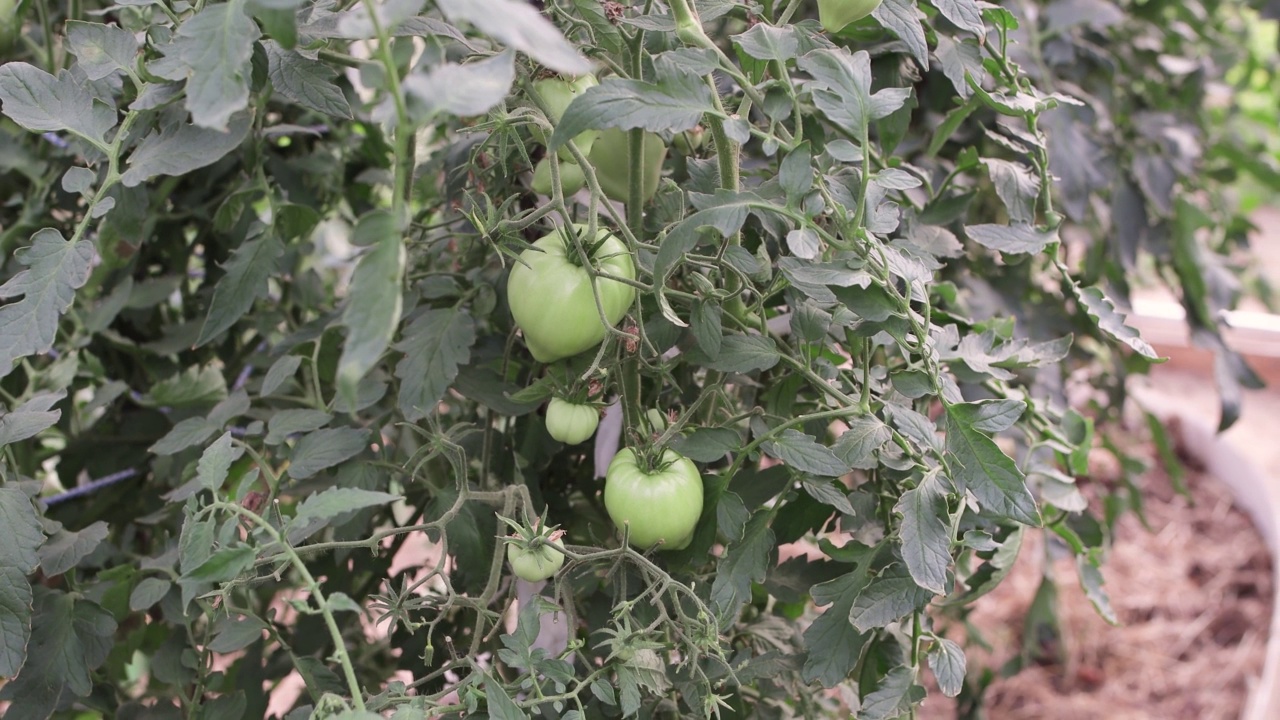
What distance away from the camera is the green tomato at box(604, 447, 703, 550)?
1.50 ft

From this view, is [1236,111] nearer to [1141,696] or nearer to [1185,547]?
[1185,547]

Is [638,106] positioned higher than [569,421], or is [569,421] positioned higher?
[638,106]

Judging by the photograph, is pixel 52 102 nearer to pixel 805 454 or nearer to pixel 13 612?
pixel 13 612

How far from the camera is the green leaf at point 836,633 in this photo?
470 millimetres

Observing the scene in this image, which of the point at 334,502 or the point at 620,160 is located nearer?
the point at 334,502

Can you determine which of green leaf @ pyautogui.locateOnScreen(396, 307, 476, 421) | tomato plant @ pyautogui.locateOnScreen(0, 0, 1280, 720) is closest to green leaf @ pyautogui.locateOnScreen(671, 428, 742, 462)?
tomato plant @ pyautogui.locateOnScreen(0, 0, 1280, 720)

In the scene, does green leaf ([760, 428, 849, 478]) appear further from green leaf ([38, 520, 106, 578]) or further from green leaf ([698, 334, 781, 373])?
green leaf ([38, 520, 106, 578])

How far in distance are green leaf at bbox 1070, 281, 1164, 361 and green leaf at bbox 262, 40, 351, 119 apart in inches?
15.7

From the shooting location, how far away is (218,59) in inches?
14.3

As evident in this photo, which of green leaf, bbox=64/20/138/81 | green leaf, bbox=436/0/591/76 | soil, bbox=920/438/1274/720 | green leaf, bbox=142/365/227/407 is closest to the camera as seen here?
green leaf, bbox=436/0/591/76

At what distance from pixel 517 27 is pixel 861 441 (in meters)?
0.26

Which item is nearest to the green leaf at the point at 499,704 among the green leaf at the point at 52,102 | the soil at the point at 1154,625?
the green leaf at the point at 52,102

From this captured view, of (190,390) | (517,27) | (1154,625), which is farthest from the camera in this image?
(1154,625)

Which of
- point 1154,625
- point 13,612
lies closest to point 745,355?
point 13,612
